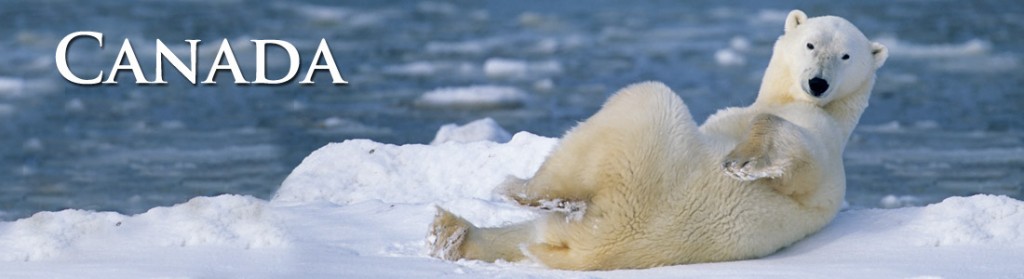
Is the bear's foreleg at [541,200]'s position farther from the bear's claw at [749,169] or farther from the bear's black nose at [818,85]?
the bear's black nose at [818,85]

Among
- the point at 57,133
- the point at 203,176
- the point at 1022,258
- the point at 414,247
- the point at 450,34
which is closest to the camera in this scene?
the point at 1022,258

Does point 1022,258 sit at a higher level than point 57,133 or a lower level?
lower

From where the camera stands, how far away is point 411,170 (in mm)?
5457

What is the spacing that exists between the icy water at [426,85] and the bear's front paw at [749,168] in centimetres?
303

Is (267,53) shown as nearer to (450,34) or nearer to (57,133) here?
(450,34)

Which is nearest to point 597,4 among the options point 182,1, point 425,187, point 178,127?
point 182,1

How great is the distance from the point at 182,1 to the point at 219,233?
37.3 ft

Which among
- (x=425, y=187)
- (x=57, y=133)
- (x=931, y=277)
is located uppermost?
(x=57, y=133)

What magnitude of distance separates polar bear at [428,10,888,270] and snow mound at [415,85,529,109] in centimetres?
→ 583

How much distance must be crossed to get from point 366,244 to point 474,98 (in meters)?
6.02

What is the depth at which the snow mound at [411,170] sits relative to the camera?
17.2 feet

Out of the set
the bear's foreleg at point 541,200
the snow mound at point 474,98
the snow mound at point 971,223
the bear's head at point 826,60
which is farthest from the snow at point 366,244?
the snow mound at point 474,98

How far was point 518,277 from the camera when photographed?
3730 mm

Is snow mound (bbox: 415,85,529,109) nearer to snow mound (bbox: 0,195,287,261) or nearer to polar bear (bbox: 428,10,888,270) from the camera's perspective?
snow mound (bbox: 0,195,287,261)
